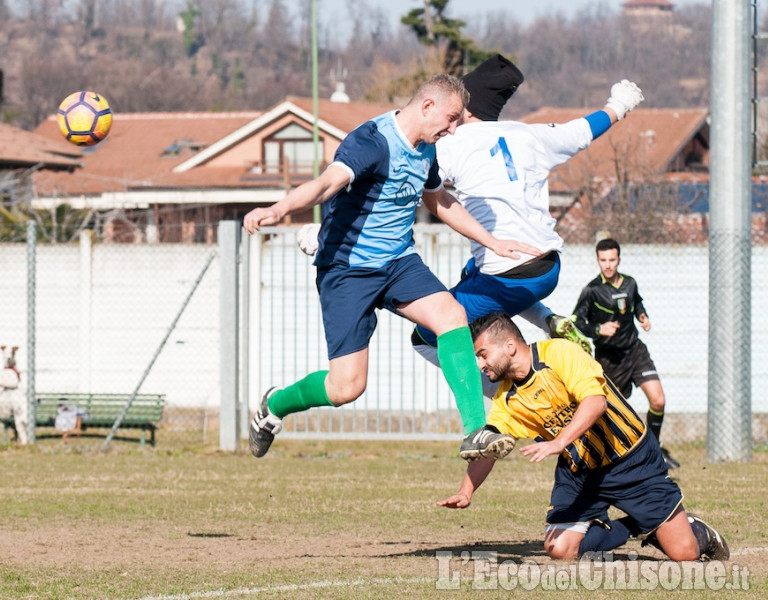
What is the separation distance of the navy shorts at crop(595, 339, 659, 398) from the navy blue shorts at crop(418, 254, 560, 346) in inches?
189

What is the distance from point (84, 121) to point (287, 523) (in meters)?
3.45

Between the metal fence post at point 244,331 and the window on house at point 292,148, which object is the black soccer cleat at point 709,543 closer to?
the metal fence post at point 244,331

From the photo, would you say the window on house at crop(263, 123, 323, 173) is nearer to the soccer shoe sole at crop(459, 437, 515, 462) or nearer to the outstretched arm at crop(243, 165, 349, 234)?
the outstretched arm at crop(243, 165, 349, 234)

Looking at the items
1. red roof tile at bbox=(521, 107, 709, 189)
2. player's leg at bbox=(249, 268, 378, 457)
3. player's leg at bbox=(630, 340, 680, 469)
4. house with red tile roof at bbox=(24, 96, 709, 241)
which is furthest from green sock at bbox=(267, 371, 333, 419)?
red roof tile at bbox=(521, 107, 709, 189)

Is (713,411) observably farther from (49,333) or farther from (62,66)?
(62,66)

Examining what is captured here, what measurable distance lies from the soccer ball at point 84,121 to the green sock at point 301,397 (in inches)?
125

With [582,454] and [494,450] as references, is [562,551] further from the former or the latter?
[494,450]

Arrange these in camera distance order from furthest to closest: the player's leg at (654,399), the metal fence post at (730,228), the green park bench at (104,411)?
the green park bench at (104,411) < the metal fence post at (730,228) < the player's leg at (654,399)

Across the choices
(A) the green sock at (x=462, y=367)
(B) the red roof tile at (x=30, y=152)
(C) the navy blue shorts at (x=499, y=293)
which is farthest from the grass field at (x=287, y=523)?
(B) the red roof tile at (x=30, y=152)

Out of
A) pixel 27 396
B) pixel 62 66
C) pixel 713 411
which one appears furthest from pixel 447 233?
pixel 62 66

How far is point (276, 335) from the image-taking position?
14602 millimetres

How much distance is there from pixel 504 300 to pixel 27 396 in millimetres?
7975

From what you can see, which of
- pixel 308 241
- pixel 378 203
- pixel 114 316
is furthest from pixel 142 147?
pixel 378 203

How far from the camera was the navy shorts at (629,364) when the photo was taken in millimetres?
12188
